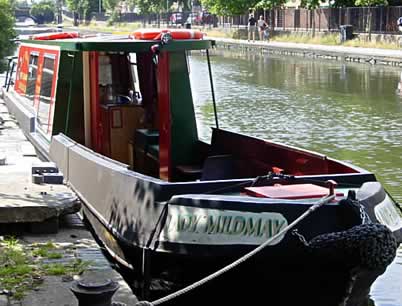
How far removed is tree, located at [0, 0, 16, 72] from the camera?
Answer: 66.8 feet

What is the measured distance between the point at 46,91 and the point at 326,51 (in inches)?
1285

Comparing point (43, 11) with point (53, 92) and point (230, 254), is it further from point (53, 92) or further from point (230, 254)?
point (230, 254)

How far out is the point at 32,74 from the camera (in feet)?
51.1

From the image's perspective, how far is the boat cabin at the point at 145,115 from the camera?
9.98 metres

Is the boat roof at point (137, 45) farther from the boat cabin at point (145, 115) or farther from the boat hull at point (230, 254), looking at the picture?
the boat hull at point (230, 254)

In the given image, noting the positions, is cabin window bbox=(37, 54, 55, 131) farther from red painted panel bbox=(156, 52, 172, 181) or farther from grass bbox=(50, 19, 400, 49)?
grass bbox=(50, 19, 400, 49)

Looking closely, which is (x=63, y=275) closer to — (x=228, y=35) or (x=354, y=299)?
(x=354, y=299)

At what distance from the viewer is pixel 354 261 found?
653 centimetres

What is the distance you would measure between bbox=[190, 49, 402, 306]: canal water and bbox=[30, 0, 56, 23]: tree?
83075mm

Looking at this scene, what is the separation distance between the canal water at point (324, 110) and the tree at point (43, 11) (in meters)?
83.1

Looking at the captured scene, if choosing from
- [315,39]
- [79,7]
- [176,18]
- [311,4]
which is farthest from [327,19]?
[79,7]

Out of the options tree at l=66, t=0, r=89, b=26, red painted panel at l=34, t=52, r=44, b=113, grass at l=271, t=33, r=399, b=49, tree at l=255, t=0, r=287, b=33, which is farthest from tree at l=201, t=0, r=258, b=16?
tree at l=66, t=0, r=89, b=26

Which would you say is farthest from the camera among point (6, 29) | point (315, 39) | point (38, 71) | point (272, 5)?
Answer: point (272, 5)

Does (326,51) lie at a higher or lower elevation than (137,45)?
lower
